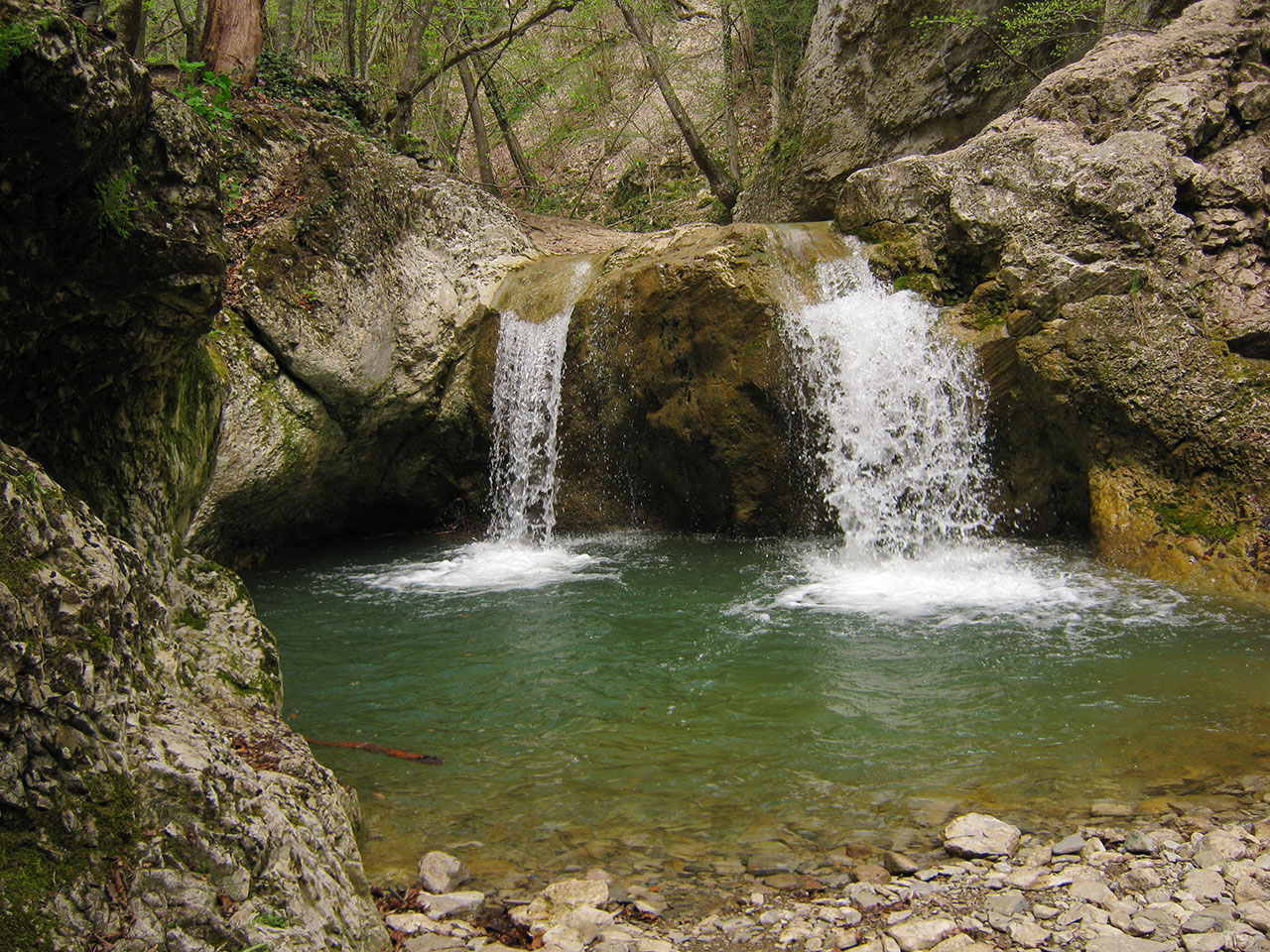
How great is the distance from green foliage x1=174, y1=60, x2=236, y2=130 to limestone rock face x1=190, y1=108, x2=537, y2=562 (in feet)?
1.27

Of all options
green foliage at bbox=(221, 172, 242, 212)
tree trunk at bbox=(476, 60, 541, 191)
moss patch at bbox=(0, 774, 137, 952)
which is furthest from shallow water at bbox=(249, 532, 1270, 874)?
tree trunk at bbox=(476, 60, 541, 191)

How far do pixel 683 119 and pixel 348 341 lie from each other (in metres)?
7.72

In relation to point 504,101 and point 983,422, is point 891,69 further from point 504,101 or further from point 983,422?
point 504,101

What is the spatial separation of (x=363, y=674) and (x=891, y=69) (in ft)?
33.2

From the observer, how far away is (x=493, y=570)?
8492mm

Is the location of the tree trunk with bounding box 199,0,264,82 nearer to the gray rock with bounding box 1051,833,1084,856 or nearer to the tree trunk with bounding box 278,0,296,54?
the tree trunk with bounding box 278,0,296,54

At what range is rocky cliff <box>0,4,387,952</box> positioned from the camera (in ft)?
6.23

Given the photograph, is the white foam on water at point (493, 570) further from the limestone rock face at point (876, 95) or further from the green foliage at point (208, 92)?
the limestone rock face at point (876, 95)

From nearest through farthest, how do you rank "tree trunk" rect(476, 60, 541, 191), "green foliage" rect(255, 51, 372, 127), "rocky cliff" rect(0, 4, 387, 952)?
"rocky cliff" rect(0, 4, 387, 952), "green foliage" rect(255, 51, 372, 127), "tree trunk" rect(476, 60, 541, 191)

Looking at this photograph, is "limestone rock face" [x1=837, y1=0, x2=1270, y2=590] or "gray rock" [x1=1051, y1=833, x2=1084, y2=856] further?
"limestone rock face" [x1=837, y1=0, x2=1270, y2=590]

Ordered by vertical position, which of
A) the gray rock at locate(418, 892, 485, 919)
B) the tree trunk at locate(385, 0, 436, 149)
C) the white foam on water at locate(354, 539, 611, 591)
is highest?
the tree trunk at locate(385, 0, 436, 149)

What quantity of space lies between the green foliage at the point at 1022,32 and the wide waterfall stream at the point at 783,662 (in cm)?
370

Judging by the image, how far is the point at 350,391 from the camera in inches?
350

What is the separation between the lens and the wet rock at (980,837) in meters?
3.16
